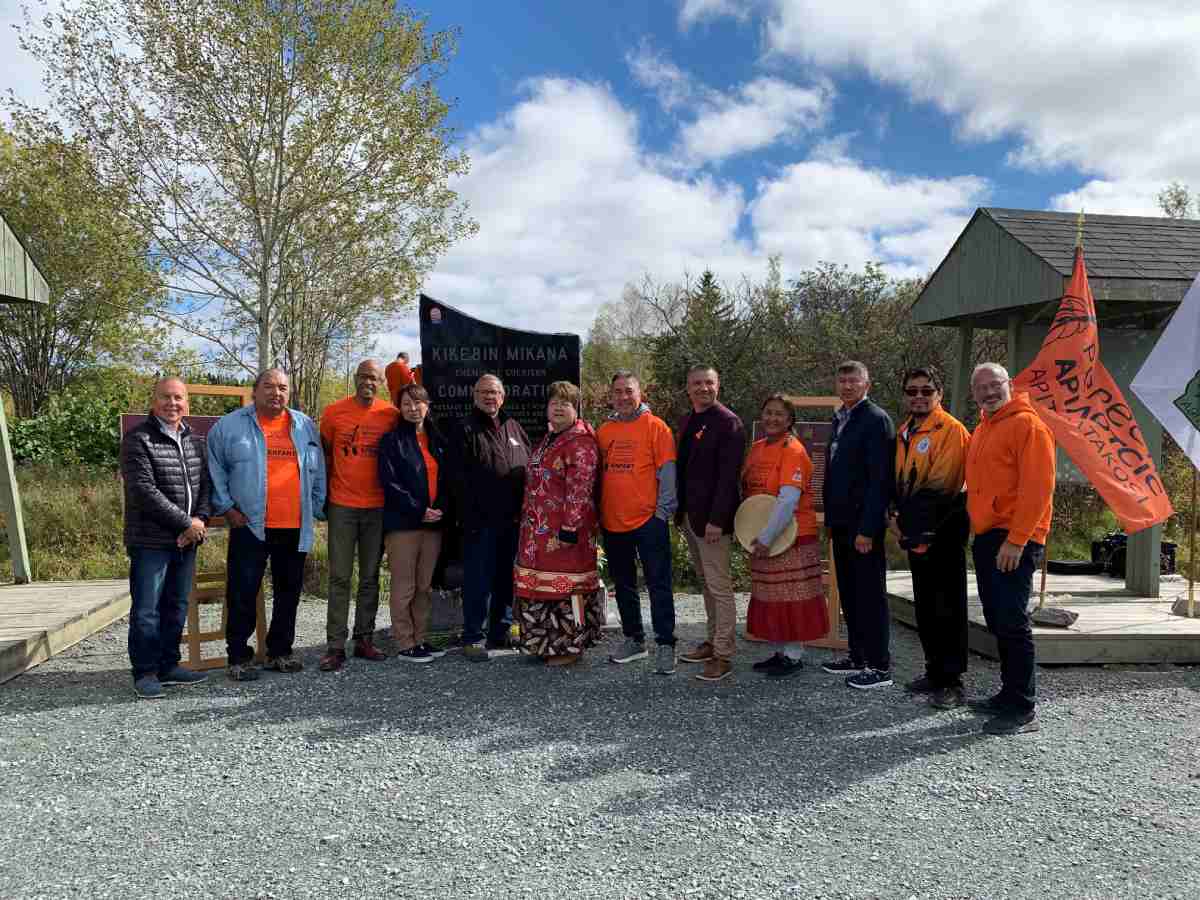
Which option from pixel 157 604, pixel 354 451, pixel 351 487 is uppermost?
pixel 354 451

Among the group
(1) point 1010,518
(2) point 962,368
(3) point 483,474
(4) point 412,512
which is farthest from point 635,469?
(2) point 962,368

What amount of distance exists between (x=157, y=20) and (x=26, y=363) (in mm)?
9618

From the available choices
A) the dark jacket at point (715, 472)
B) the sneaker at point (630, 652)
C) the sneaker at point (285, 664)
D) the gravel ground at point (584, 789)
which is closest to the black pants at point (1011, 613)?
the gravel ground at point (584, 789)

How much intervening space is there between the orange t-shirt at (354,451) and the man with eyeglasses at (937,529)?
332 centimetres

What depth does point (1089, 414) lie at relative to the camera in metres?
5.67

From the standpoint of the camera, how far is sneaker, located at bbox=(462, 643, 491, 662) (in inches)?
218

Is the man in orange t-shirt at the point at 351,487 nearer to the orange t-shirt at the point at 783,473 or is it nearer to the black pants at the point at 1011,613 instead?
the orange t-shirt at the point at 783,473

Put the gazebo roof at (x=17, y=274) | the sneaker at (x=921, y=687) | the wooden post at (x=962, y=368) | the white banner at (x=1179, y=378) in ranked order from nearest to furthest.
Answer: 1. the sneaker at (x=921, y=687)
2. the white banner at (x=1179, y=378)
3. the gazebo roof at (x=17, y=274)
4. the wooden post at (x=962, y=368)

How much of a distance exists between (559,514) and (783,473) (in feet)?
4.82

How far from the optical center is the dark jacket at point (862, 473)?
15.8 ft

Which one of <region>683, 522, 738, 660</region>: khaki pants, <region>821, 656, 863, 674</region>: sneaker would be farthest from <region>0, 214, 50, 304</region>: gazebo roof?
<region>821, 656, 863, 674</region>: sneaker

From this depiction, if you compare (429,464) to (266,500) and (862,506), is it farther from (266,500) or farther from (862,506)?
(862,506)

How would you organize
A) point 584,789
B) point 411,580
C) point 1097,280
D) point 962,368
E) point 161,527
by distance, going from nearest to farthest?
point 584,789
point 161,527
point 411,580
point 1097,280
point 962,368

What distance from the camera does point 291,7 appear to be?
15492mm
